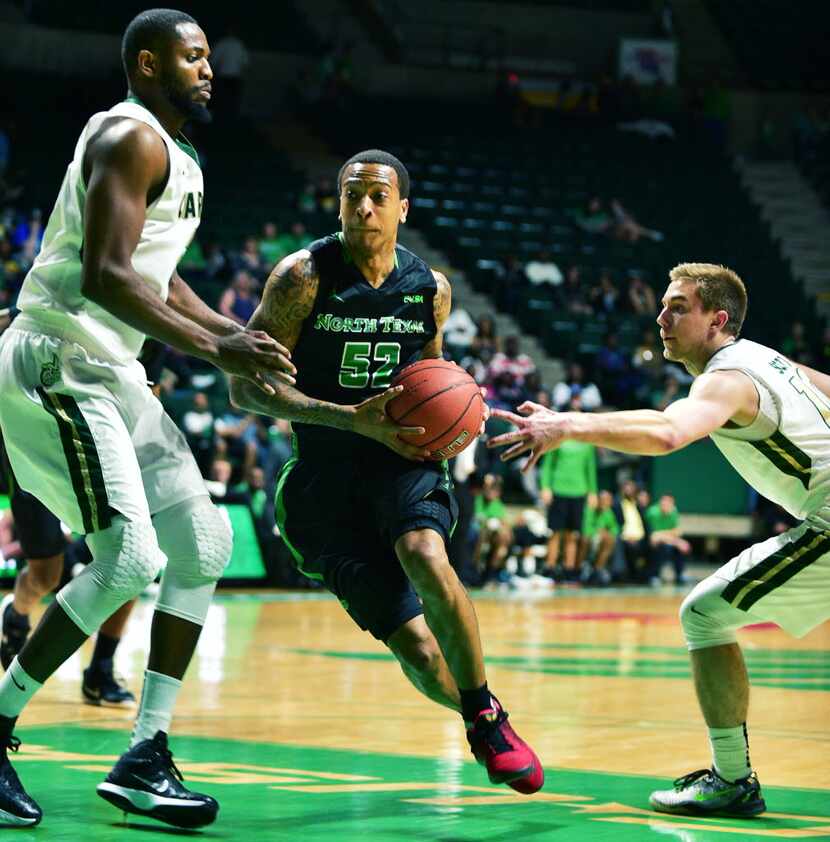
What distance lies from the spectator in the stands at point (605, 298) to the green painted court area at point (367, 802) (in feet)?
53.0

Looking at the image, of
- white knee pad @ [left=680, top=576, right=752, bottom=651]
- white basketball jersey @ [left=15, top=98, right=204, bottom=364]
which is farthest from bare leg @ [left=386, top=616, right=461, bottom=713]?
white basketball jersey @ [left=15, top=98, right=204, bottom=364]

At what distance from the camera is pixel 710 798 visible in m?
5.00

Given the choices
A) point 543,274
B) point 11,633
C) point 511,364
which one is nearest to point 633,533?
point 511,364

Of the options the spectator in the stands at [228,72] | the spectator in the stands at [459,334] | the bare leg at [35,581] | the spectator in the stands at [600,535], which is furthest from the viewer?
the spectator in the stands at [228,72]

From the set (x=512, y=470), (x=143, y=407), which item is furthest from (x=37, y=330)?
(x=512, y=470)

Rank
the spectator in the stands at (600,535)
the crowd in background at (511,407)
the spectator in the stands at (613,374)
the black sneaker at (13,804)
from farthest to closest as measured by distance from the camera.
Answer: the spectator in the stands at (613,374) → the spectator in the stands at (600,535) → the crowd in background at (511,407) → the black sneaker at (13,804)

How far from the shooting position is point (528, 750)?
15.6ft

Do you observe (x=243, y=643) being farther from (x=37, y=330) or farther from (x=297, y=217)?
(x=297, y=217)

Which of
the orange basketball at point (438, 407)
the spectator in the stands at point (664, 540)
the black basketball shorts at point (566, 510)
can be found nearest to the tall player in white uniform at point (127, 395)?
the orange basketball at point (438, 407)

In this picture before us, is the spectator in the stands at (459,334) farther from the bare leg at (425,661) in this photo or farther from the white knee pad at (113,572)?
the white knee pad at (113,572)

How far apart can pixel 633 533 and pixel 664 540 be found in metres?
0.36

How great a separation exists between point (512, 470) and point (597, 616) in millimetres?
5565

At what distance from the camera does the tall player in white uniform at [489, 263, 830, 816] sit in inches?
198

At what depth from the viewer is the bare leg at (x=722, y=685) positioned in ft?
16.8
